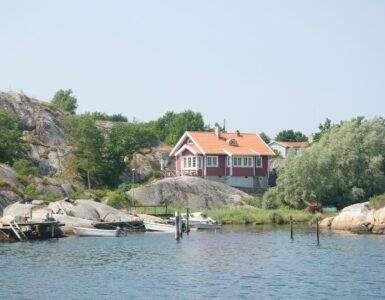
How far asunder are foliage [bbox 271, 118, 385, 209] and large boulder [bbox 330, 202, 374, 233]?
940 centimetres

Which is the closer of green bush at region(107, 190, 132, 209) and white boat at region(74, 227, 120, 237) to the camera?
white boat at region(74, 227, 120, 237)

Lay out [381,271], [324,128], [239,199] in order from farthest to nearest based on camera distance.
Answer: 1. [324,128]
2. [239,199]
3. [381,271]

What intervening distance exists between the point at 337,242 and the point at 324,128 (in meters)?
75.9

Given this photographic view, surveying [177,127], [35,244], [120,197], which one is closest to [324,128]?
[177,127]

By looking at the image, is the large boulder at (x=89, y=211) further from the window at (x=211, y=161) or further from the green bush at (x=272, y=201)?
the window at (x=211, y=161)

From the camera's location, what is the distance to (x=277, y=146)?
524ft

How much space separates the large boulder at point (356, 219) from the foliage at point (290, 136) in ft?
329

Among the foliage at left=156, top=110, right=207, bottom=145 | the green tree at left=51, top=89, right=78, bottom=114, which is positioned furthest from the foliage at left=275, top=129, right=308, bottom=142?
the green tree at left=51, top=89, right=78, bottom=114

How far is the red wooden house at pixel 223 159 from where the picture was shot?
4232 inches

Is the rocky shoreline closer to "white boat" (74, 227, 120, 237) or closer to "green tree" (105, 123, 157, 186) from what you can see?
"white boat" (74, 227, 120, 237)

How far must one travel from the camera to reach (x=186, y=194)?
317 ft

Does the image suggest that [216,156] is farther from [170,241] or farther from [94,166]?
[170,241]

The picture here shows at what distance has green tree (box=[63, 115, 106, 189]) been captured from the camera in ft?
344

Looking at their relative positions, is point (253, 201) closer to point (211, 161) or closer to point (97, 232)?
point (211, 161)
